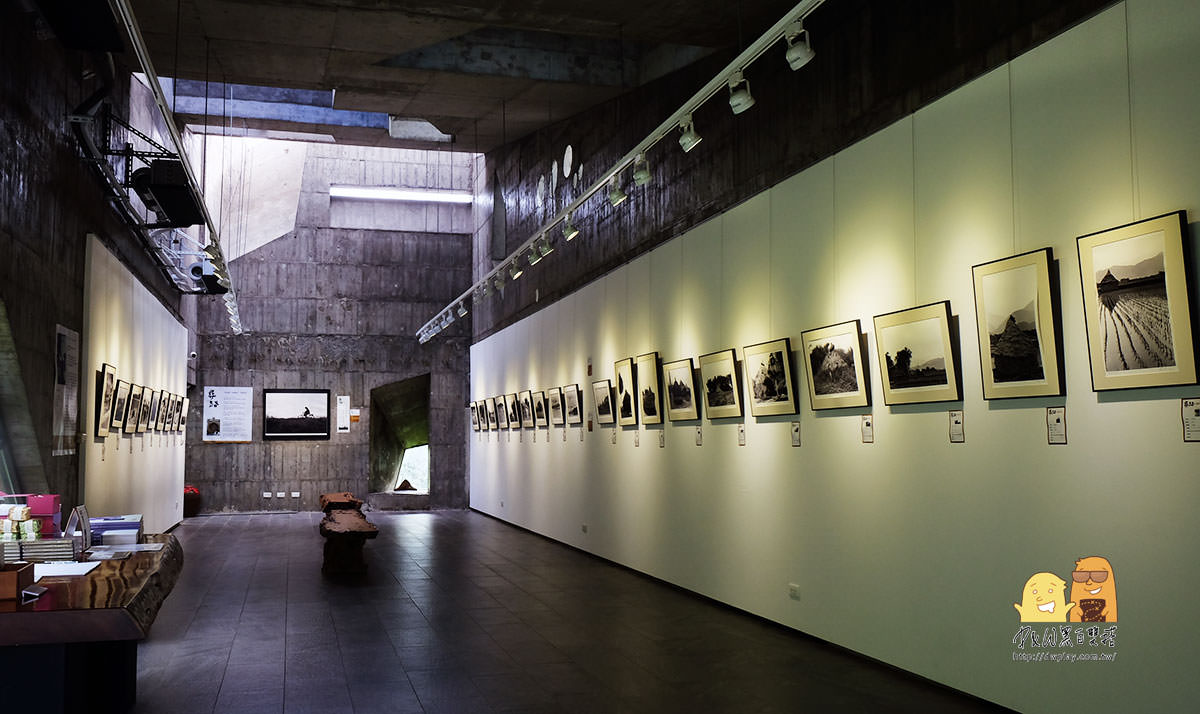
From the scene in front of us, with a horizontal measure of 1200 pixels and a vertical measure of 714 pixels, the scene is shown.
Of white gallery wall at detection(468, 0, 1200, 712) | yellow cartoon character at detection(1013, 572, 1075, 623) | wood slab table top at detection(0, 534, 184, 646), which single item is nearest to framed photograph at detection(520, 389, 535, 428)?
white gallery wall at detection(468, 0, 1200, 712)

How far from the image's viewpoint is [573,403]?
1484 cm

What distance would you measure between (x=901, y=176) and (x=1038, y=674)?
3.50 meters

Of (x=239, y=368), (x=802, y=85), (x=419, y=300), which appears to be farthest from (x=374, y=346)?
(x=802, y=85)

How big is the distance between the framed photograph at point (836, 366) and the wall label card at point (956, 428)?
0.95 m

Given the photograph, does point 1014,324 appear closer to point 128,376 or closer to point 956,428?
point 956,428

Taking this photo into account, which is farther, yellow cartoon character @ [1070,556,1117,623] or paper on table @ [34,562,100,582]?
yellow cartoon character @ [1070,556,1117,623]

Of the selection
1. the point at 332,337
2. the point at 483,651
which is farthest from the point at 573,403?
the point at 332,337

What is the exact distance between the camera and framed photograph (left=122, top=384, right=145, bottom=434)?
1303cm

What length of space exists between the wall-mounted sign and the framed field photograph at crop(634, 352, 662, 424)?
1412 centimetres

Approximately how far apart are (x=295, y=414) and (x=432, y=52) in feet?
41.9

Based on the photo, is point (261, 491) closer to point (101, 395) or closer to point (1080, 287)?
point (101, 395)

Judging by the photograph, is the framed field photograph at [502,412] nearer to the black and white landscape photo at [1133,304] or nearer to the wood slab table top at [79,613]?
the wood slab table top at [79,613]

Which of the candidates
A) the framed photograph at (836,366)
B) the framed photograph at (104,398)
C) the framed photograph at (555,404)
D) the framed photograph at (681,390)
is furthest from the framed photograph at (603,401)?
the framed photograph at (104,398)

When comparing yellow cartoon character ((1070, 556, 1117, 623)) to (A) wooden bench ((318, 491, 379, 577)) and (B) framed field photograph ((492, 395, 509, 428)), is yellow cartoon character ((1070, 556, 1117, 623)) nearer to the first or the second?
(A) wooden bench ((318, 491, 379, 577))
